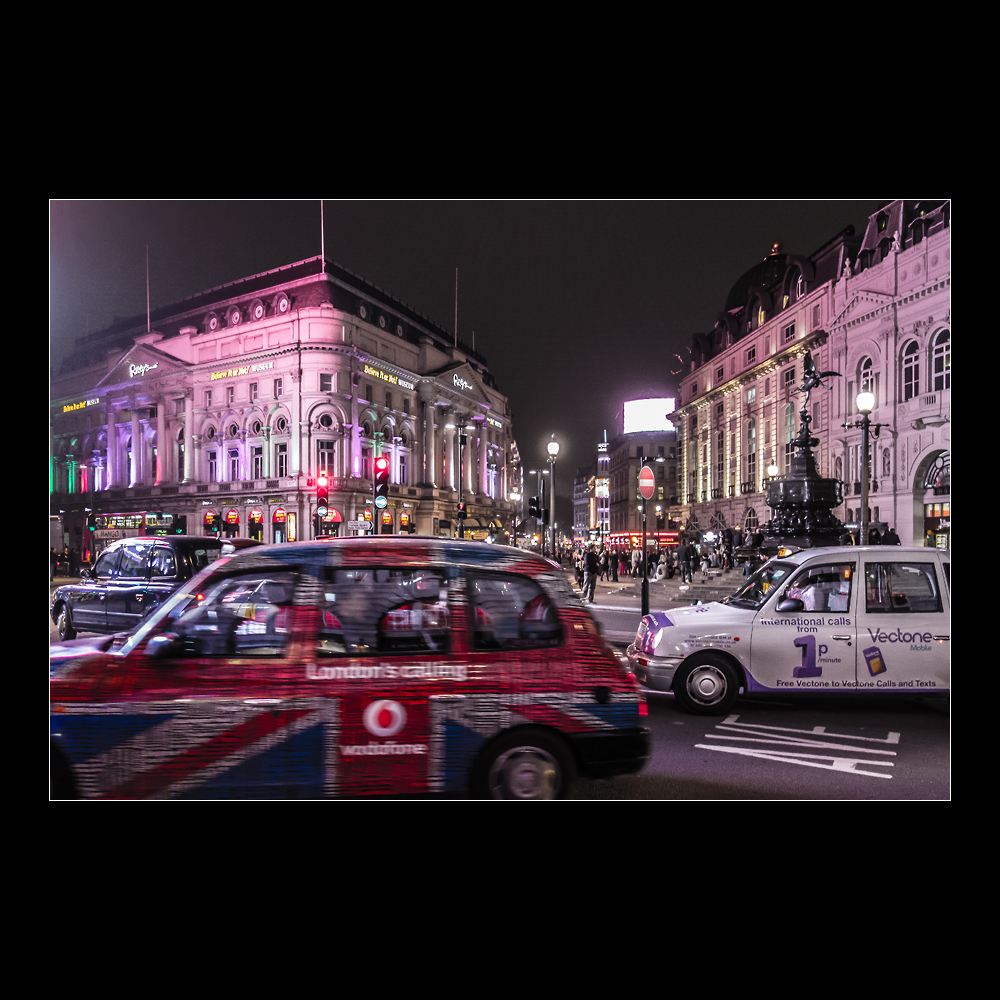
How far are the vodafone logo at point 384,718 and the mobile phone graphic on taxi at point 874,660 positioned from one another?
4665mm

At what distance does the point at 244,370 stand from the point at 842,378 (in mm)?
23673

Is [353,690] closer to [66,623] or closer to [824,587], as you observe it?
[824,587]

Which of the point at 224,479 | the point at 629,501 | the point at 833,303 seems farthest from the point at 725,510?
the point at 629,501

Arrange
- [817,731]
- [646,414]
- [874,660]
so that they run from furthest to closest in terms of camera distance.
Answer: [646,414] → [874,660] → [817,731]

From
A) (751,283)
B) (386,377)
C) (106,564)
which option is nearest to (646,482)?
(106,564)

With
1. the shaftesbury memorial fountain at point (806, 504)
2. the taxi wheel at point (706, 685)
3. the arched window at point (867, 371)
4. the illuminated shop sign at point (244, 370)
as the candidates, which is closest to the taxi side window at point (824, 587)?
the taxi wheel at point (706, 685)

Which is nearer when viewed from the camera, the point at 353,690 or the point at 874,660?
the point at 353,690

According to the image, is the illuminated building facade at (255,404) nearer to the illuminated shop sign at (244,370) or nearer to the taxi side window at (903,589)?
the illuminated shop sign at (244,370)

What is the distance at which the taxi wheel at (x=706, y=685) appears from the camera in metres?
6.13

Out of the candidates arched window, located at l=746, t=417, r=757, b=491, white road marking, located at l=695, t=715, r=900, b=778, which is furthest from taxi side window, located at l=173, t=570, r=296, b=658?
arched window, located at l=746, t=417, r=757, b=491

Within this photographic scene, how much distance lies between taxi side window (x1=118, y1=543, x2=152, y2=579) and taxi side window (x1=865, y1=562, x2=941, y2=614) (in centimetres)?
934

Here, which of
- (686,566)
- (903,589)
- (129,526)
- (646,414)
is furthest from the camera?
(646,414)

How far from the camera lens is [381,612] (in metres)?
3.72
